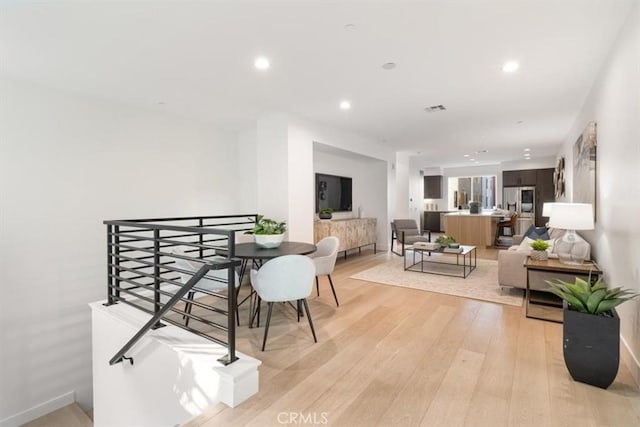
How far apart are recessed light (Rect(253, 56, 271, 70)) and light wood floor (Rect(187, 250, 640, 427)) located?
2.58 meters

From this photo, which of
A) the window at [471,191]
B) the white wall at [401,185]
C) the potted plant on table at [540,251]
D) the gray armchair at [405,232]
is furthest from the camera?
the window at [471,191]

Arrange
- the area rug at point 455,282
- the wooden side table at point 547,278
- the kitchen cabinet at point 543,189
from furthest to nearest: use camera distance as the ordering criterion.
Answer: the kitchen cabinet at point 543,189 → the area rug at point 455,282 → the wooden side table at point 547,278

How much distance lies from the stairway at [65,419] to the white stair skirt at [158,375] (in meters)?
0.46

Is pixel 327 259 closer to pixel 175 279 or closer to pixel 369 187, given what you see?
pixel 175 279

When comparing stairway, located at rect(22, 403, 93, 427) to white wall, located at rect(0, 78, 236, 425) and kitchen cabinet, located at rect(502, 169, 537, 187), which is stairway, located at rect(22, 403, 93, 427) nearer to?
white wall, located at rect(0, 78, 236, 425)

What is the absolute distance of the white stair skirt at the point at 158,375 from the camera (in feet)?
6.46

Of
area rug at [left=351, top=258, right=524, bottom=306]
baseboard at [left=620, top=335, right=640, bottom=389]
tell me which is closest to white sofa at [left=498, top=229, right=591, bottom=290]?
area rug at [left=351, top=258, right=524, bottom=306]

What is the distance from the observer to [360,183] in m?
7.93

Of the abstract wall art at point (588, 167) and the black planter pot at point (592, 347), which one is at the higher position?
the abstract wall art at point (588, 167)

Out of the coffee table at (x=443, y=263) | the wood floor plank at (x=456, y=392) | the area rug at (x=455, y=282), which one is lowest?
the wood floor plank at (x=456, y=392)

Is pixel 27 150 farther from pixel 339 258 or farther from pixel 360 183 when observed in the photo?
pixel 360 183

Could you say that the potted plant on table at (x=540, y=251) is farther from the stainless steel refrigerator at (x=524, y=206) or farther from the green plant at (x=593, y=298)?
the stainless steel refrigerator at (x=524, y=206)

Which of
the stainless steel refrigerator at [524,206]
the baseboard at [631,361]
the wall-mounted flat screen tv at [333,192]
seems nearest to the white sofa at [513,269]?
the baseboard at [631,361]

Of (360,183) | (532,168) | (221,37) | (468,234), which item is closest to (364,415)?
(221,37)
